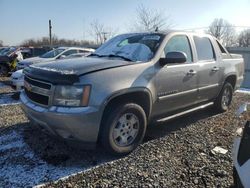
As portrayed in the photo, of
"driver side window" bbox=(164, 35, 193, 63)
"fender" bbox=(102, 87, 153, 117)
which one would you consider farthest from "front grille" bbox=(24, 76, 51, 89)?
"driver side window" bbox=(164, 35, 193, 63)

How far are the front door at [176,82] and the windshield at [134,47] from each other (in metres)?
0.24

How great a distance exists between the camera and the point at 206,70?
18.0ft

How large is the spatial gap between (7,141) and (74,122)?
1752mm

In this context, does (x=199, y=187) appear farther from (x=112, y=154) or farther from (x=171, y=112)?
(x=171, y=112)

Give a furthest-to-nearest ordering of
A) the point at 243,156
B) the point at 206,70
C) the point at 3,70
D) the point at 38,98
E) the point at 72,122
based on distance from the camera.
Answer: the point at 3,70
the point at 206,70
the point at 38,98
the point at 72,122
the point at 243,156

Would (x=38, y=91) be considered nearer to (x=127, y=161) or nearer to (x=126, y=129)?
(x=126, y=129)

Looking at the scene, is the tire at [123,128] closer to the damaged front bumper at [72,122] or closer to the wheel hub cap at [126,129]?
the wheel hub cap at [126,129]

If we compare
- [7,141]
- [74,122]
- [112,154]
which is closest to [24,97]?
[7,141]

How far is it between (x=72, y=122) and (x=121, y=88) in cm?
81

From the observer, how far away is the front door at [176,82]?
450 cm

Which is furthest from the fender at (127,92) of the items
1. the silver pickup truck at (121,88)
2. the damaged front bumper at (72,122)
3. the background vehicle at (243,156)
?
the background vehicle at (243,156)

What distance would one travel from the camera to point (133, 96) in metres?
4.16

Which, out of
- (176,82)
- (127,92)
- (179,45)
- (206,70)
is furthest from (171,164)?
(206,70)

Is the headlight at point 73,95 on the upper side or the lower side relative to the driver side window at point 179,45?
lower
